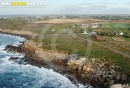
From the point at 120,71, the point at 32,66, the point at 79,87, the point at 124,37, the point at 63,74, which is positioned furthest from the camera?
the point at 124,37

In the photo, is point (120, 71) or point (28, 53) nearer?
point (120, 71)

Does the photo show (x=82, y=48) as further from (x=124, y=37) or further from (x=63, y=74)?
(x=124, y=37)

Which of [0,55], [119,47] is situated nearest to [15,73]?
[0,55]

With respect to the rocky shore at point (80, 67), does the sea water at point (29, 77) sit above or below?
below

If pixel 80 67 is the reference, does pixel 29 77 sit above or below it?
below

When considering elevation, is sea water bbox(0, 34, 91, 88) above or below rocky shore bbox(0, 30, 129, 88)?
below

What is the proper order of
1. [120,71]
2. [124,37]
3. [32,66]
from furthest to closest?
1. [124,37]
2. [32,66]
3. [120,71]

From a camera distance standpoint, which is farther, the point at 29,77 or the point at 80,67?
the point at 80,67

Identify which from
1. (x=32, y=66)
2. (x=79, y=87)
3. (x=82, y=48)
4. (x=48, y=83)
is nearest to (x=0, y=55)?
(x=32, y=66)
